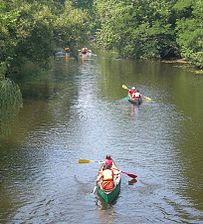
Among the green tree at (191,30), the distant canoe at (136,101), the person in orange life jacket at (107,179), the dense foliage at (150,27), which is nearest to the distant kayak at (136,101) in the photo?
the distant canoe at (136,101)

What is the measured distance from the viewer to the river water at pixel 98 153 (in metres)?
20.1

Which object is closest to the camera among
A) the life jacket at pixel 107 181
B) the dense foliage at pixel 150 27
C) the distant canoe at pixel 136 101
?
the life jacket at pixel 107 181

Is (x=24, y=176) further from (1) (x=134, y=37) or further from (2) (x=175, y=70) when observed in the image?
(1) (x=134, y=37)

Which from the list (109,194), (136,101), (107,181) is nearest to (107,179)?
(107,181)

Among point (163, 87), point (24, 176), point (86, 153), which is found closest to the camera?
point (24, 176)

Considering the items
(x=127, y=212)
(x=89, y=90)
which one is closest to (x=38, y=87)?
(x=89, y=90)

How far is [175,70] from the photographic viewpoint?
209 feet

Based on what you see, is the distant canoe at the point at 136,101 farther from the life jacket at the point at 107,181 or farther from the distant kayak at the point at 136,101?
the life jacket at the point at 107,181

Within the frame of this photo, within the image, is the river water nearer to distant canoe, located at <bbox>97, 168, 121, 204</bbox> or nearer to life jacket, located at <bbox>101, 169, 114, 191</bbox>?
distant canoe, located at <bbox>97, 168, 121, 204</bbox>

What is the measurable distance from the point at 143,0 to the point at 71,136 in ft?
168

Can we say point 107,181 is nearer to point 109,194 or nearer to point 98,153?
point 109,194

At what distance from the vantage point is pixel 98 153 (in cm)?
2747

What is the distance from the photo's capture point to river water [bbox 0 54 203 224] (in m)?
20.1

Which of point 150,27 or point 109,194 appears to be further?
point 150,27
